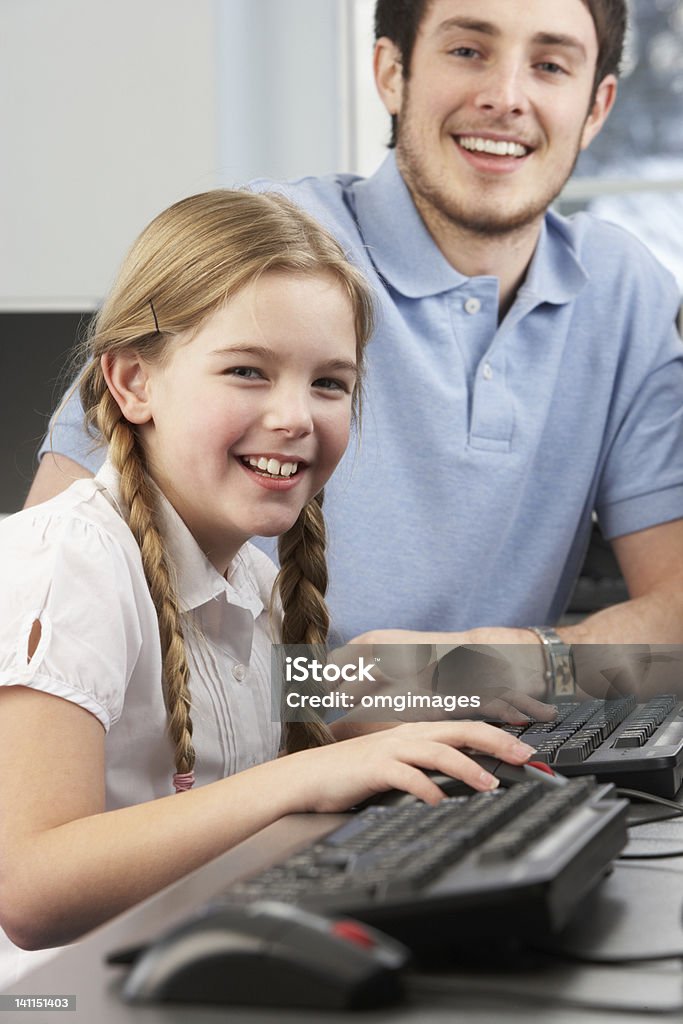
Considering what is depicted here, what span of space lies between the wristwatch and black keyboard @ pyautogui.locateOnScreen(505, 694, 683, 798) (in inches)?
2.4

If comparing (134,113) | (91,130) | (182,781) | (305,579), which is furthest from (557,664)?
(91,130)

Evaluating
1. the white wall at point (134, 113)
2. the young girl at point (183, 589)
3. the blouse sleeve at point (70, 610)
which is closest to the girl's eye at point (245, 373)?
the young girl at point (183, 589)

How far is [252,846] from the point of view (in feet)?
1.53

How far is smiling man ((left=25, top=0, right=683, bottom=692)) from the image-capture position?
38.7 inches

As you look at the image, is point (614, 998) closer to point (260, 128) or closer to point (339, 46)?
point (260, 128)

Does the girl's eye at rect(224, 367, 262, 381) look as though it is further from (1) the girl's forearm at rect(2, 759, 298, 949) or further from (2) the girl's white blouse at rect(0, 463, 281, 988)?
(1) the girl's forearm at rect(2, 759, 298, 949)

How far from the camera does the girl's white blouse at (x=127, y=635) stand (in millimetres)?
567

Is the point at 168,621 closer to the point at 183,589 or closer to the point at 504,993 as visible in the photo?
the point at 183,589

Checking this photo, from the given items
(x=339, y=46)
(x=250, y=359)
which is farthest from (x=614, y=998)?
(x=339, y=46)

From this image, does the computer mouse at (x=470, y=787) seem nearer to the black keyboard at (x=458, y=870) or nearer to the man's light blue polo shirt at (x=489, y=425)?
the black keyboard at (x=458, y=870)

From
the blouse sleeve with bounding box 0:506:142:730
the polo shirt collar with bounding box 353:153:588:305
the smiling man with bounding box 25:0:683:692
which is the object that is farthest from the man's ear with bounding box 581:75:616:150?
the blouse sleeve with bounding box 0:506:142:730

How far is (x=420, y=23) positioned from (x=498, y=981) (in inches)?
36.7

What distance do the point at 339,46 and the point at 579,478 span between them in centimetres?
150

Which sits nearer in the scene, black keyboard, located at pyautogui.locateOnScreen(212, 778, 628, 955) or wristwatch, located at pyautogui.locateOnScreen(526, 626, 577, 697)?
black keyboard, located at pyautogui.locateOnScreen(212, 778, 628, 955)
